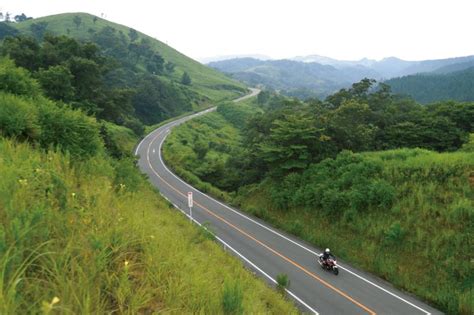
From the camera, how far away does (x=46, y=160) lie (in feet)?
20.3

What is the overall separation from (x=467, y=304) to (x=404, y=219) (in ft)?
17.2

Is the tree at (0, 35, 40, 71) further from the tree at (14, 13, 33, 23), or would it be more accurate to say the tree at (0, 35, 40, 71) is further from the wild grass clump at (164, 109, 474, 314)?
the tree at (14, 13, 33, 23)

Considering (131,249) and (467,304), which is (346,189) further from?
(131,249)

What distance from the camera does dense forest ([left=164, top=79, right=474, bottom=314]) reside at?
50.7 ft

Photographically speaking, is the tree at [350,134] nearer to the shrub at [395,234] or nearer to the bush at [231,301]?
the shrub at [395,234]

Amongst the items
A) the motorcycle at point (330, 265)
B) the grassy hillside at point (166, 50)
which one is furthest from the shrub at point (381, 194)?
the grassy hillside at point (166, 50)

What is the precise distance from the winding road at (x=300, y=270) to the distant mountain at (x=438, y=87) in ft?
413

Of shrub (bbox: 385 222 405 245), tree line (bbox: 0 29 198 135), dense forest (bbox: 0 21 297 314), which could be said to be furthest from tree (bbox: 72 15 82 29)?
dense forest (bbox: 0 21 297 314)

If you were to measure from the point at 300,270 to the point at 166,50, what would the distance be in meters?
172

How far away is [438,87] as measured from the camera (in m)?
153

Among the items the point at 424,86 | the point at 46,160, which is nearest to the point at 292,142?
the point at 46,160

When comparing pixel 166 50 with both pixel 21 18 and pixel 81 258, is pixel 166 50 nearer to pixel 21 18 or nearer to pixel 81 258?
pixel 21 18

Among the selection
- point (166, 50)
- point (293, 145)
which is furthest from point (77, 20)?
point (293, 145)

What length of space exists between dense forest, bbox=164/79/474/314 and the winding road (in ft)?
2.99
